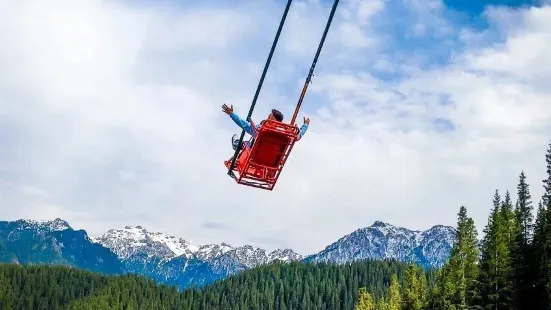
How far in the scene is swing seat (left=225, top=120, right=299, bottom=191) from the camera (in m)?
22.2

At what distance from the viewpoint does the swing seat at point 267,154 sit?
2217 cm

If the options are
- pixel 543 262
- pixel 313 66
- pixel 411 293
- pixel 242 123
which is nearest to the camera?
pixel 313 66

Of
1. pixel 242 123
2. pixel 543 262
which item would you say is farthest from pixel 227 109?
pixel 543 262

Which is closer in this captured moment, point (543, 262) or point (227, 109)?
point (227, 109)

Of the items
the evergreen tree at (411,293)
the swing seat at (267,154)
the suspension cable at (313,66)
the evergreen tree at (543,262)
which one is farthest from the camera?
the evergreen tree at (411,293)

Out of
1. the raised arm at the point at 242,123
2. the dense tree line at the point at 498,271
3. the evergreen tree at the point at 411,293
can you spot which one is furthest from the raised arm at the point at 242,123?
the evergreen tree at the point at 411,293

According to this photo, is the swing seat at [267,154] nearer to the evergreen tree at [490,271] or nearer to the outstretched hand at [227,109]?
the outstretched hand at [227,109]

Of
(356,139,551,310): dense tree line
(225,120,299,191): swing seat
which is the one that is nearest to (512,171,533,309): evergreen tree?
(356,139,551,310): dense tree line

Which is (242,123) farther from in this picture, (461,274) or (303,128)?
(461,274)

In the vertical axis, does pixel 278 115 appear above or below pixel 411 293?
above

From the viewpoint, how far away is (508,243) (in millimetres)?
58688

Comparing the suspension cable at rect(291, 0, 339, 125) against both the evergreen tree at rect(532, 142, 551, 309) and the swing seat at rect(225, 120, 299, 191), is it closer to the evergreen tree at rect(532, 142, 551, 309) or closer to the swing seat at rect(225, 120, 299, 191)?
the swing seat at rect(225, 120, 299, 191)

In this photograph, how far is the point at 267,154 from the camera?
23.0 meters

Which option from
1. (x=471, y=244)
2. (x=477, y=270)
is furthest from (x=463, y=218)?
(x=477, y=270)
